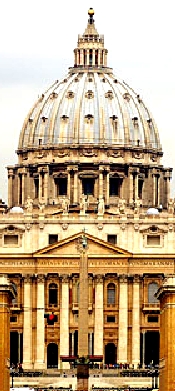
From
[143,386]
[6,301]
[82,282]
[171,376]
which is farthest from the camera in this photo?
[143,386]

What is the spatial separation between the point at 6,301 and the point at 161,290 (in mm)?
9917

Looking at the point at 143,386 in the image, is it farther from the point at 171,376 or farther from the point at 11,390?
the point at 171,376

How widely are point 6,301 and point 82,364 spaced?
71.0 ft

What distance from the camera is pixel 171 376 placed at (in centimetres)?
15475

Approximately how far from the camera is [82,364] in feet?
608

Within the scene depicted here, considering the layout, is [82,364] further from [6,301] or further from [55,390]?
[6,301]

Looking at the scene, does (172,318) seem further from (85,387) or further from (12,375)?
(12,375)

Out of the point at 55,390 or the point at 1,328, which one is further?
the point at 55,390

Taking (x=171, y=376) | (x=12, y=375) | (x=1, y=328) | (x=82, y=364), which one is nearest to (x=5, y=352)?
(x=1, y=328)

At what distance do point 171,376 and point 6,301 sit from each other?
14.5 meters

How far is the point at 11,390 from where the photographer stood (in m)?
174

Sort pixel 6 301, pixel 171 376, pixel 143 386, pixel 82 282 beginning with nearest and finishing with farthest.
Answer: pixel 171 376, pixel 6 301, pixel 82 282, pixel 143 386

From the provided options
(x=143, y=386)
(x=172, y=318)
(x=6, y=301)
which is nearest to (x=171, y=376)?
(x=172, y=318)

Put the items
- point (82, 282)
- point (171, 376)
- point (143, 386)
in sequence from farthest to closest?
point (143, 386)
point (82, 282)
point (171, 376)
